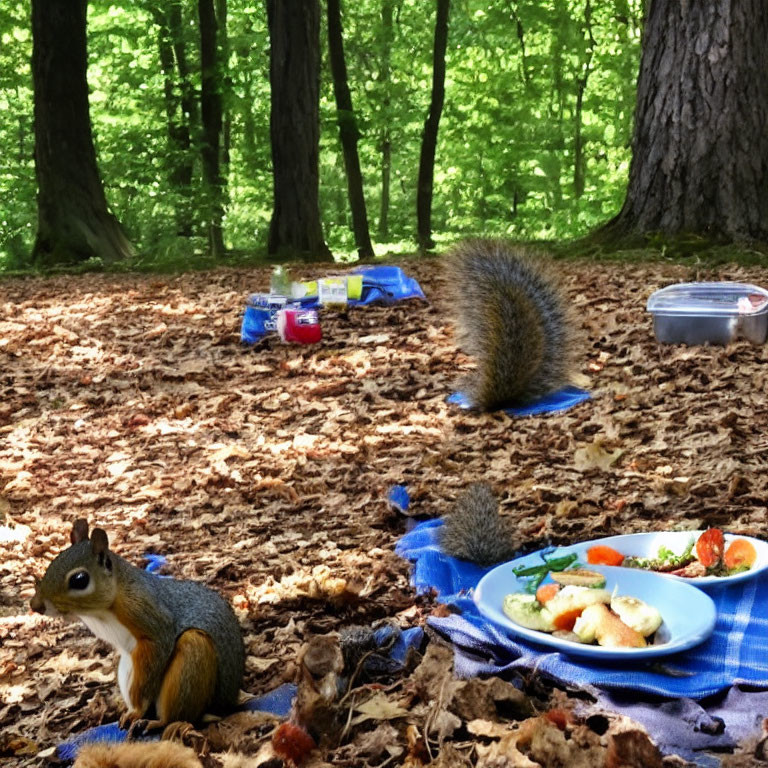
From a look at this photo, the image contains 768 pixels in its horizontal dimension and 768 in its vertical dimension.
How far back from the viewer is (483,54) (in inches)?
787

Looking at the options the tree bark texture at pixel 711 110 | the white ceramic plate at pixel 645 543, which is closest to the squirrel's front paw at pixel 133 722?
the white ceramic plate at pixel 645 543

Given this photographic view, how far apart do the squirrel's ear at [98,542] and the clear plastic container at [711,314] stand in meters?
3.93

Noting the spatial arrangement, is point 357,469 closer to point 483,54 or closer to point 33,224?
point 33,224

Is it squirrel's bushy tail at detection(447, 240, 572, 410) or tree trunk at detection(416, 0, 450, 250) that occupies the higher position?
tree trunk at detection(416, 0, 450, 250)

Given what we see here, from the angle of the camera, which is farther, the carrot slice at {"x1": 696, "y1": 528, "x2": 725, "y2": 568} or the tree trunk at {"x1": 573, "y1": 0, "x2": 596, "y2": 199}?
the tree trunk at {"x1": 573, "y1": 0, "x2": 596, "y2": 199}

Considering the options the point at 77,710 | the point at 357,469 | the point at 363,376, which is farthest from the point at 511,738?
the point at 363,376

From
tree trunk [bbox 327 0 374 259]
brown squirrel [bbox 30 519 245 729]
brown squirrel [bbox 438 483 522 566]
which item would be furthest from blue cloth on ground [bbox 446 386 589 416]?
tree trunk [bbox 327 0 374 259]

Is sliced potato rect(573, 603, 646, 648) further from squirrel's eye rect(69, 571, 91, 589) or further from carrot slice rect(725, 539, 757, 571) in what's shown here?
squirrel's eye rect(69, 571, 91, 589)

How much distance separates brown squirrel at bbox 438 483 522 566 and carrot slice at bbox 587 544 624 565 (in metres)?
0.31

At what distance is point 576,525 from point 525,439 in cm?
108

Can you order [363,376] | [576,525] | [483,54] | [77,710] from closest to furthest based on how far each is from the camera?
[77,710]
[576,525]
[363,376]
[483,54]

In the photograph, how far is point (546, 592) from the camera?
2.62 metres

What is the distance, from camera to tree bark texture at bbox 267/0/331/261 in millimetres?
10711

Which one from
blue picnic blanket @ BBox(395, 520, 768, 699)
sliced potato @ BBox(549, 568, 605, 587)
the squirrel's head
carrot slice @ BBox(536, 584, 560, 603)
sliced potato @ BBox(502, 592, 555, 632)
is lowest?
blue picnic blanket @ BBox(395, 520, 768, 699)
